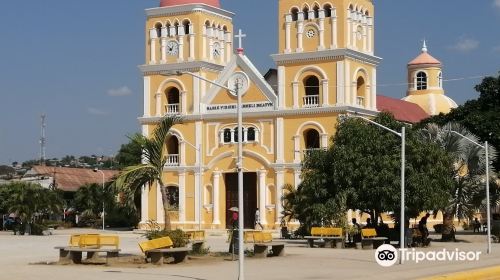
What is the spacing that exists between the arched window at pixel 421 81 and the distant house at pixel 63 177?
27.4 m

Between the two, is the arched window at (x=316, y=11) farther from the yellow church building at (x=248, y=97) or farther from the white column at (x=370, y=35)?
the white column at (x=370, y=35)

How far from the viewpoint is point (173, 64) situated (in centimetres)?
6325

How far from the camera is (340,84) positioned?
188 feet

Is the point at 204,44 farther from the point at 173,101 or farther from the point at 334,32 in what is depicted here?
the point at 334,32

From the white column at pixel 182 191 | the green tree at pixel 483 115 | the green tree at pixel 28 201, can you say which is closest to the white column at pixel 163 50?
the white column at pixel 182 191

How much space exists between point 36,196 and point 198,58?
45.5 feet

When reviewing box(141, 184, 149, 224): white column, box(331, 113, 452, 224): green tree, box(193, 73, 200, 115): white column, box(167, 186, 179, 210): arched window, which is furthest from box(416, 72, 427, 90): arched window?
box(331, 113, 452, 224): green tree

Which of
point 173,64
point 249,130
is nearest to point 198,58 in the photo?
point 173,64

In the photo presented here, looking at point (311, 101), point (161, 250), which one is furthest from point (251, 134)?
point (161, 250)

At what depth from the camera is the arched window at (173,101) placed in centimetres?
6397

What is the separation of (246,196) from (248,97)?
20.6 ft

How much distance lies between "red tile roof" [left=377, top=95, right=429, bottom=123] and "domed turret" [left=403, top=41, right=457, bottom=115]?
276 cm

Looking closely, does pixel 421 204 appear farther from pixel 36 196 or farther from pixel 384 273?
pixel 36 196

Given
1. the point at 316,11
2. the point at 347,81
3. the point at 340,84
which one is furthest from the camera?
the point at 316,11
